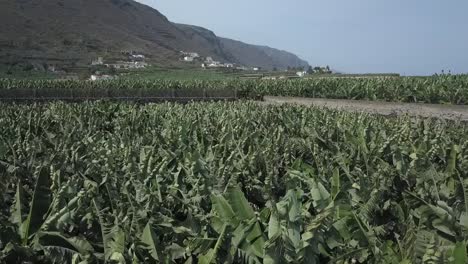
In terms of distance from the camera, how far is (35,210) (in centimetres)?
253

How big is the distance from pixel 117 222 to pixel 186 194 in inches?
28.6

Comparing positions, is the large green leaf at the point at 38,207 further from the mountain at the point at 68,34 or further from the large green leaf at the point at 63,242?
the mountain at the point at 68,34

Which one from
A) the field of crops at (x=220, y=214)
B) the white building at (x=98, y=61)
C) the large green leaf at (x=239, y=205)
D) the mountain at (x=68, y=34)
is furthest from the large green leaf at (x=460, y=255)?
the white building at (x=98, y=61)

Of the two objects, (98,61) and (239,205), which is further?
(98,61)

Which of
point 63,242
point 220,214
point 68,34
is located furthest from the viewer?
point 68,34

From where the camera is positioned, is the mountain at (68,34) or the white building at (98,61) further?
the white building at (98,61)

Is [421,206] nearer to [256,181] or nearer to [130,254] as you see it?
[256,181]

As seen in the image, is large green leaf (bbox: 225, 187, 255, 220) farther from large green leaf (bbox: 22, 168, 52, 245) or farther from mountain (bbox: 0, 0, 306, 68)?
mountain (bbox: 0, 0, 306, 68)

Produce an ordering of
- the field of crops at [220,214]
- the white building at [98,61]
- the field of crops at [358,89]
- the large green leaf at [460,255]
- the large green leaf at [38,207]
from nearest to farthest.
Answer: the large green leaf at [460,255] → the field of crops at [220,214] → the large green leaf at [38,207] → the field of crops at [358,89] → the white building at [98,61]

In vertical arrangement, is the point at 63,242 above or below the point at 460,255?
below

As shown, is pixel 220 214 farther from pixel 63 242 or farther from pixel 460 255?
pixel 460 255

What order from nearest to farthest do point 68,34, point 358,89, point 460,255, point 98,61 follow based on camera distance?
1. point 460,255
2. point 358,89
3. point 98,61
4. point 68,34

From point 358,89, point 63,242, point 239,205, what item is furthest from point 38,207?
point 358,89

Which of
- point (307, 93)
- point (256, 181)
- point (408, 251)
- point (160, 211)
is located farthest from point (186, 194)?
point (307, 93)
